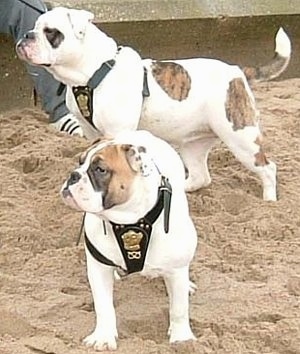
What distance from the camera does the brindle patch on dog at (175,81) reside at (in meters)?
4.30

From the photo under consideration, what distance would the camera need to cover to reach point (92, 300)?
3637 mm

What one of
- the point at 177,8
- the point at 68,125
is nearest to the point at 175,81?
the point at 68,125

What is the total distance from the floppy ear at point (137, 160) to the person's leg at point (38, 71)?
84.4 inches

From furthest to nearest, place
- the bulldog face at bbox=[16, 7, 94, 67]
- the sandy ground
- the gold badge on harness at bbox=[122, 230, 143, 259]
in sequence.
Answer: the bulldog face at bbox=[16, 7, 94, 67] → the sandy ground → the gold badge on harness at bbox=[122, 230, 143, 259]

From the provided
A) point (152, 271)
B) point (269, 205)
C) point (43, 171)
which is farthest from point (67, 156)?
point (152, 271)

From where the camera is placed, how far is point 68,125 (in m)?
5.24

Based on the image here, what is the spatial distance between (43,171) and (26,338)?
1.47 m

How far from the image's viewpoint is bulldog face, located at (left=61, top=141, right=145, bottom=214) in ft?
9.99

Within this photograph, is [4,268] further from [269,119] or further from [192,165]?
[269,119]

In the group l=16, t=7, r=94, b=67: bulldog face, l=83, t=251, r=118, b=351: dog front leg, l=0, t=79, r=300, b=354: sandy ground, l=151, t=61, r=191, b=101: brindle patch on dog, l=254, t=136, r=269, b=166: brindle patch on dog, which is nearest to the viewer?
l=83, t=251, r=118, b=351: dog front leg

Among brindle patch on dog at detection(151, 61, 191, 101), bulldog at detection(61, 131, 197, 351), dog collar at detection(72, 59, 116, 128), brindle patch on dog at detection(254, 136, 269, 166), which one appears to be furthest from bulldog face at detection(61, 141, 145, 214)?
brindle patch on dog at detection(254, 136, 269, 166)

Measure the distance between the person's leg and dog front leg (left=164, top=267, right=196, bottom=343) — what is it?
6.53 feet

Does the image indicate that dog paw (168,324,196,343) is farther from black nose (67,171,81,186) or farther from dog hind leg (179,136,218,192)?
dog hind leg (179,136,218,192)

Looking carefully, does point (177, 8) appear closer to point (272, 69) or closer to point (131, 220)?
point (272, 69)
